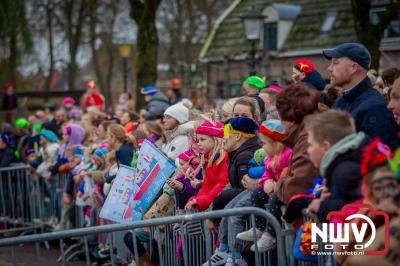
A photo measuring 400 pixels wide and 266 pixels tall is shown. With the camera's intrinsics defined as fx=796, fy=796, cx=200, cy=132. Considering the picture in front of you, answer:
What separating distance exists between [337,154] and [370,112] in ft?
3.62

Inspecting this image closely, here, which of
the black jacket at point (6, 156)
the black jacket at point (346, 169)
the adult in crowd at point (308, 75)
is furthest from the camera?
the black jacket at point (6, 156)

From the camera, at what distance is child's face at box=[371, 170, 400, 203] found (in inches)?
166

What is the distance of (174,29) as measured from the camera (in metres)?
41.4

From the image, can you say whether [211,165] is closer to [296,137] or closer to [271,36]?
[296,137]

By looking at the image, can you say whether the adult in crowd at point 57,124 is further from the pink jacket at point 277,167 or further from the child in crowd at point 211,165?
the pink jacket at point 277,167

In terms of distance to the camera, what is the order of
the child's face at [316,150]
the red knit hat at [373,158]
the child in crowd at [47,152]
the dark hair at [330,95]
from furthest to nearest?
1. the child in crowd at [47,152]
2. the dark hair at [330,95]
3. the child's face at [316,150]
4. the red knit hat at [373,158]

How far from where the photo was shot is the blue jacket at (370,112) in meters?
5.81

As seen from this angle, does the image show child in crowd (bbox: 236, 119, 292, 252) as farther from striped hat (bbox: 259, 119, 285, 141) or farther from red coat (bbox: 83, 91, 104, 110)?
red coat (bbox: 83, 91, 104, 110)

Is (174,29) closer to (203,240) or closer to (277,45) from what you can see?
(277,45)

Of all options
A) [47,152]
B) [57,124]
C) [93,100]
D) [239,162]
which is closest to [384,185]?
[239,162]

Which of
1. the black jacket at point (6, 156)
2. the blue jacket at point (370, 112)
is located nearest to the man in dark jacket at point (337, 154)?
the blue jacket at point (370, 112)

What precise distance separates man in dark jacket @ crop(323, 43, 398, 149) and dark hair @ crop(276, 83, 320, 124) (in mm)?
330

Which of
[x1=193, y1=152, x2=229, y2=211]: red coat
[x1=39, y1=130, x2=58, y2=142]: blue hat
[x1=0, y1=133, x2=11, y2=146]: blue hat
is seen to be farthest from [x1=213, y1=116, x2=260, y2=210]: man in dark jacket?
[x1=0, y1=133, x2=11, y2=146]: blue hat

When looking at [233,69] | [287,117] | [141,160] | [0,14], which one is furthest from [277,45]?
[287,117]
